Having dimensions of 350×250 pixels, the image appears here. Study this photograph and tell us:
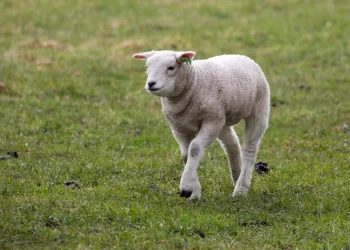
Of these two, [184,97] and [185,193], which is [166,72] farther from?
[185,193]

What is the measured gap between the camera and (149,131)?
1223cm

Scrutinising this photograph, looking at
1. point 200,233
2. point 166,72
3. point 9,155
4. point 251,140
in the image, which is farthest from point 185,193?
point 9,155

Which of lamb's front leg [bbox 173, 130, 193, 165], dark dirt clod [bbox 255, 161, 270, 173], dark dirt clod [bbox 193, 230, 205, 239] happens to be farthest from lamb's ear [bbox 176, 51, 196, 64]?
dark dirt clod [bbox 255, 161, 270, 173]

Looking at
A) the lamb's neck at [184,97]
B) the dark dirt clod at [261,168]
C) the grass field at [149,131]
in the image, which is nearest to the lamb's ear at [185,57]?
the lamb's neck at [184,97]

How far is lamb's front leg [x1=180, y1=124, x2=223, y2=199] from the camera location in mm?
7957

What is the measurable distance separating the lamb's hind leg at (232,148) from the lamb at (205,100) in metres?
0.02

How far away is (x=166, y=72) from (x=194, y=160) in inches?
39.2

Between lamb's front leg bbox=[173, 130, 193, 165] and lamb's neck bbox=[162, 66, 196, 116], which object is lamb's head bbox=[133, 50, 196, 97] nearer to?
lamb's neck bbox=[162, 66, 196, 116]

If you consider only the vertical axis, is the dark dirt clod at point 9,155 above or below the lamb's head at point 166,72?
below

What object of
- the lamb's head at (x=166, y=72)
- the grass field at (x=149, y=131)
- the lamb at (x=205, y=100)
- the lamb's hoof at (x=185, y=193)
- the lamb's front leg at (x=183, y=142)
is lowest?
the grass field at (x=149, y=131)

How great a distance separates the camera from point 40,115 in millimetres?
12586

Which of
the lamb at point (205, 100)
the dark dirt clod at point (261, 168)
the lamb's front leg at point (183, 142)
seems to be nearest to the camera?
the lamb at point (205, 100)

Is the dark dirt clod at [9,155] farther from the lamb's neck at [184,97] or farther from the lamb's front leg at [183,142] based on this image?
the lamb's neck at [184,97]

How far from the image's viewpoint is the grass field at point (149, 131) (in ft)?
23.6
